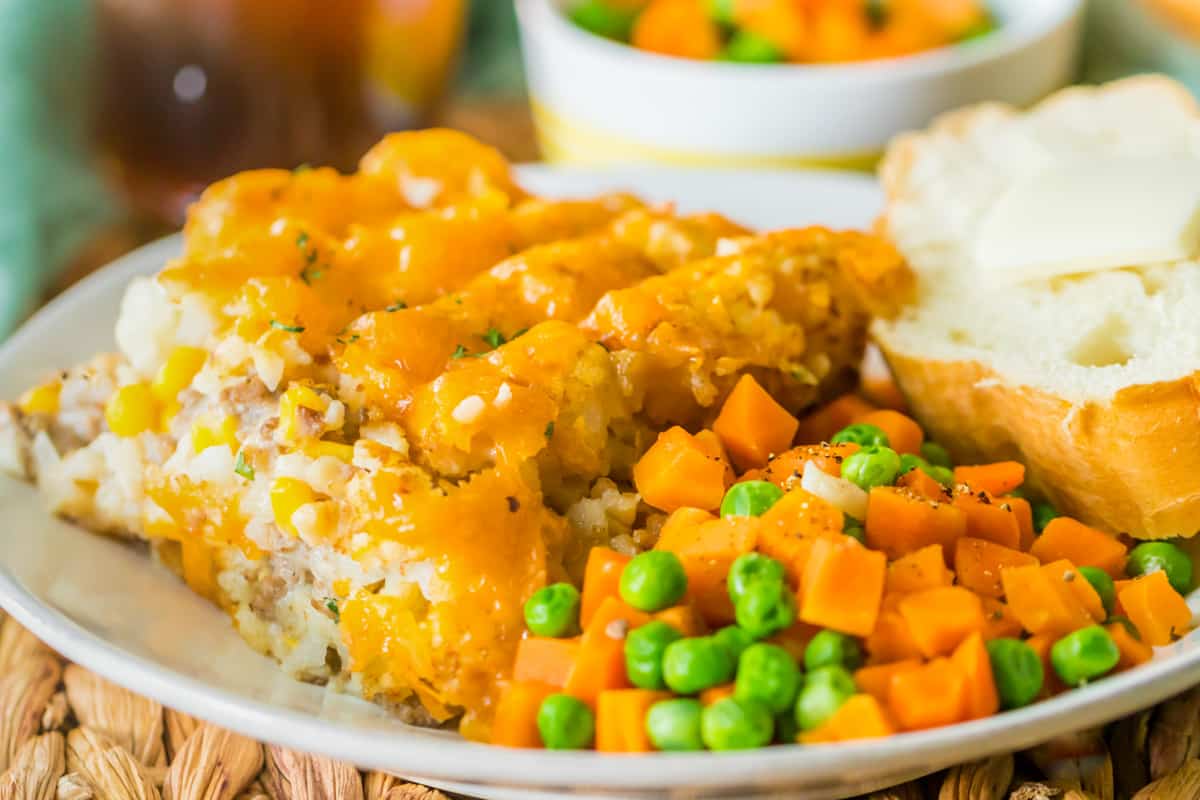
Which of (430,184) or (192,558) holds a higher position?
(430,184)

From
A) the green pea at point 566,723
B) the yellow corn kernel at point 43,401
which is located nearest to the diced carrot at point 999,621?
A: the green pea at point 566,723

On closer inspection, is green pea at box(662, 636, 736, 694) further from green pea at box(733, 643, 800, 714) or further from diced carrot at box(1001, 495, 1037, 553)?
diced carrot at box(1001, 495, 1037, 553)

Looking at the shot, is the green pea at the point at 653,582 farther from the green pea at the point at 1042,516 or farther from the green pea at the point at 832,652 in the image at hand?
the green pea at the point at 1042,516

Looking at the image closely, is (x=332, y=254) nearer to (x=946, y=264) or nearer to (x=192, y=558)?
(x=192, y=558)

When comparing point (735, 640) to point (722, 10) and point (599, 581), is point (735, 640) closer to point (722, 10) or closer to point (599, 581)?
point (599, 581)

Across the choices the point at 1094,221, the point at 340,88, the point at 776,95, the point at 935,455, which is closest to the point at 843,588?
the point at 935,455

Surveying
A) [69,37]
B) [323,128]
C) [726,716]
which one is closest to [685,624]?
[726,716]

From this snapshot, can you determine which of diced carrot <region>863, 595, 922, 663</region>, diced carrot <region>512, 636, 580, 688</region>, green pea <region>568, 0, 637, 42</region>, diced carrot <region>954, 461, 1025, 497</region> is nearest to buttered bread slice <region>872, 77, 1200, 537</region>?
diced carrot <region>954, 461, 1025, 497</region>
